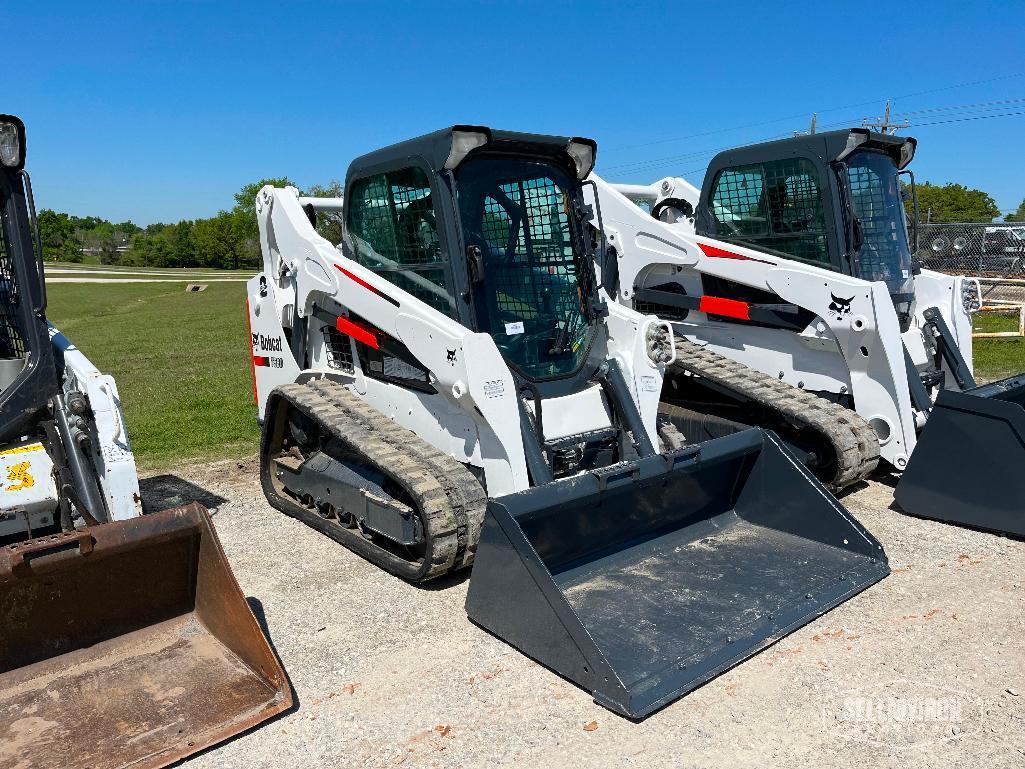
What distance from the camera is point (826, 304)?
6.59 meters

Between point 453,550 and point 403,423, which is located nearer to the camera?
point 453,550

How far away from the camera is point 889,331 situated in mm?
6395

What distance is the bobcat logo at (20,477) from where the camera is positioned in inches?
171

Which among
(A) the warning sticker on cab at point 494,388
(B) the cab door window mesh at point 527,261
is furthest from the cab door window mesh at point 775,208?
(A) the warning sticker on cab at point 494,388

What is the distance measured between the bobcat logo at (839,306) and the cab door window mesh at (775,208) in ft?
1.94

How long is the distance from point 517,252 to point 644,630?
7.71 ft

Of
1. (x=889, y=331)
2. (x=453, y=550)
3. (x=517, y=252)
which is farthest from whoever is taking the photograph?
(x=889, y=331)

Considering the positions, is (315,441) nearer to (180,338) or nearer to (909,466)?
(909,466)

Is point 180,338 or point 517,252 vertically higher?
point 517,252

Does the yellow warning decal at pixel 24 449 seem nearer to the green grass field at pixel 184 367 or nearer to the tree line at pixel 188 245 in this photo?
the green grass field at pixel 184 367

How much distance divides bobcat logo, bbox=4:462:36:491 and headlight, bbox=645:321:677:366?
3454 mm

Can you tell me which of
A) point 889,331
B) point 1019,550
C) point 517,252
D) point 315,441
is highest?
point 517,252

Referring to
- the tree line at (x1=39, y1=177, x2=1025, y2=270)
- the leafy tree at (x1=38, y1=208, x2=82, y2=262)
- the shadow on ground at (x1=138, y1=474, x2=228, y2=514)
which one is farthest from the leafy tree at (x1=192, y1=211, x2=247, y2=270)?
the shadow on ground at (x1=138, y1=474, x2=228, y2=514)

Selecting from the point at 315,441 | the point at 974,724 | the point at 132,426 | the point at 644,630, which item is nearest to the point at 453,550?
the point at 644,630
